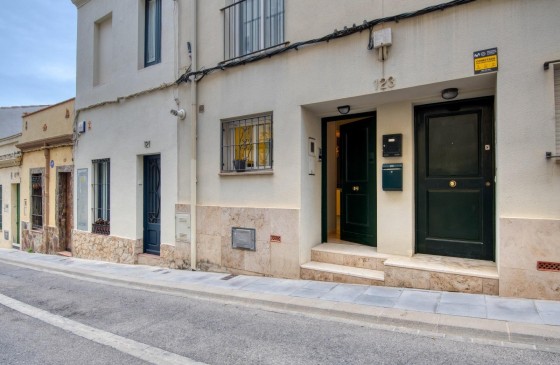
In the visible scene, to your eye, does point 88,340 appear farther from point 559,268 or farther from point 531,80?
point 531,80

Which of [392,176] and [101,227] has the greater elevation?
[392,176]

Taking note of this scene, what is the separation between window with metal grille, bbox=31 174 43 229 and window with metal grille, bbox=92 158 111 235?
3808 mm

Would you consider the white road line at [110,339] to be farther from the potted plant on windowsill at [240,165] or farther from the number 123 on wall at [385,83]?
the number 123 on wall at [385,83]

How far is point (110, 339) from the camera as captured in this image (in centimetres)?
400

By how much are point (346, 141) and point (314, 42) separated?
6.52ft

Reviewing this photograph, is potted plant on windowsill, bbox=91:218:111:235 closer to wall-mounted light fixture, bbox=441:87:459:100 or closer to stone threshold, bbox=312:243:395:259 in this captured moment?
stone threshold, bbox=312:243:395:259

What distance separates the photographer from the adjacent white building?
439 centimetres

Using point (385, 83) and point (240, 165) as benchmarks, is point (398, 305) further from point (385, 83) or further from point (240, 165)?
point (240, 165)

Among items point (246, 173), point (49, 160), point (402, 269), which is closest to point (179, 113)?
point (246, 173)

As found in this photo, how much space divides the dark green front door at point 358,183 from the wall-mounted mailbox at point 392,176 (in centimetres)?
62

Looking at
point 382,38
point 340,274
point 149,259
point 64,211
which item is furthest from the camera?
point 64,211

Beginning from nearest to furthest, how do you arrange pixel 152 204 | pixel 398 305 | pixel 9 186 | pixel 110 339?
pixel 110 339
pixel 398 305
pixel 152 204
pixel 9 186

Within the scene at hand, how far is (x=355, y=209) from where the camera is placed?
6.70 meters

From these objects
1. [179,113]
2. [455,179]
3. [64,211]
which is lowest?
[64,211]
